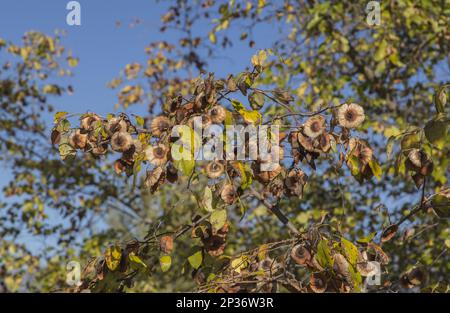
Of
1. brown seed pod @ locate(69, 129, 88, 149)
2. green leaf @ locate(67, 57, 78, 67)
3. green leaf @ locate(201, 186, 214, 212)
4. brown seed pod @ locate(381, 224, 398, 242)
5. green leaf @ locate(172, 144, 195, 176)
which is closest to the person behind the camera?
green leaf @ locate(172, 144, 195, 176)

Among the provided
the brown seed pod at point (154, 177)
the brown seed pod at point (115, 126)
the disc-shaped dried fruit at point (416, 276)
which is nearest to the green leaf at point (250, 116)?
the brown seed pod at point (154, 177)

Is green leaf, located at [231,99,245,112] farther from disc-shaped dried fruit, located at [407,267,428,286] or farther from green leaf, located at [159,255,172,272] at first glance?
disc-shaped dried fruit, located at [407,267,428,286]

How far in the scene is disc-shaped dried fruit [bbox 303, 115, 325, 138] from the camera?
2.35 metres

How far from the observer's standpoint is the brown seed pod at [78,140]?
2.45 meters

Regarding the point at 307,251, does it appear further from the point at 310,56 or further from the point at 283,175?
the point at 310,56

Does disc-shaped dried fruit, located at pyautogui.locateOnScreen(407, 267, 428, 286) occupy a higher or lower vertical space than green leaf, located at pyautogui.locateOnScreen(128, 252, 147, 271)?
lower

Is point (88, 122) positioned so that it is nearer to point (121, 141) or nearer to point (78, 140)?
point (78, 140)

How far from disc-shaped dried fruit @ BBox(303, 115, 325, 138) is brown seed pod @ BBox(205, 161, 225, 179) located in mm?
396

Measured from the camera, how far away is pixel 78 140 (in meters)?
2.45

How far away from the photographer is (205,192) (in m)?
2.35

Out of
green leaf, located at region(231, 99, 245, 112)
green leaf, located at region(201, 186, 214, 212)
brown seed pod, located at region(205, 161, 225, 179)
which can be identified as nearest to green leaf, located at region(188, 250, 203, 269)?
green leaf, located at region(201, 186, 214, 212)

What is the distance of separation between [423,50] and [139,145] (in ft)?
20.1

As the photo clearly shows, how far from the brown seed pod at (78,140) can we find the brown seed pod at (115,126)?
0.13 meters
